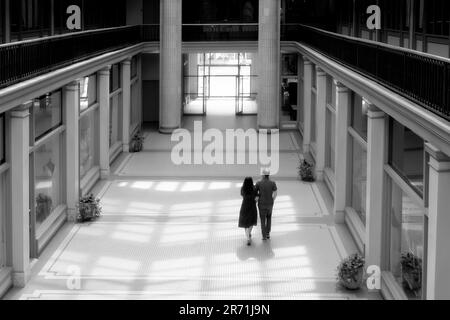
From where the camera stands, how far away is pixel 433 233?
1018cm

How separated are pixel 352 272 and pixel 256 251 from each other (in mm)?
3280

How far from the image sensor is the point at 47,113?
1781cm

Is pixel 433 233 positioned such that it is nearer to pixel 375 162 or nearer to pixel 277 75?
pixel 375 162

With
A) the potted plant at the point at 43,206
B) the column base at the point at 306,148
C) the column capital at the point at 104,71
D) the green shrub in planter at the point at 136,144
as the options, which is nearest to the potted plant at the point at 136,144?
the green shrub in planter at the point at 136,144

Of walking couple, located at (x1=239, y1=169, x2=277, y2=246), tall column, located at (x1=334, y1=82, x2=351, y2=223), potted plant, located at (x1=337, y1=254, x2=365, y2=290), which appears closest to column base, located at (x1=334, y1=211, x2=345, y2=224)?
tall column, located at (x1=334, y1=82, x2=351, y2=223)

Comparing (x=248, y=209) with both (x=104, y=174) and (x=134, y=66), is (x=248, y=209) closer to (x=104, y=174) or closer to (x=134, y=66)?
(x=104, y=174)

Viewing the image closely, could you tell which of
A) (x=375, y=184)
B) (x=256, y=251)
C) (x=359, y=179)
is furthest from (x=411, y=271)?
Result: (x=359, y=179)

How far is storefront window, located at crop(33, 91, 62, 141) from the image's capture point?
666 inches

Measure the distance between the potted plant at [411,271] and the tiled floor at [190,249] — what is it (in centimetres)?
114

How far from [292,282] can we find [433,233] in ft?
16.1

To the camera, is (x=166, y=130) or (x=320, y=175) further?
(x=166, y=130)

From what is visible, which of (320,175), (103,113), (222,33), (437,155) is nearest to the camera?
(437,155)

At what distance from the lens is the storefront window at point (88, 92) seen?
21719 mm

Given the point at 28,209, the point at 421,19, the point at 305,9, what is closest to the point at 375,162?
the point at 421,19
